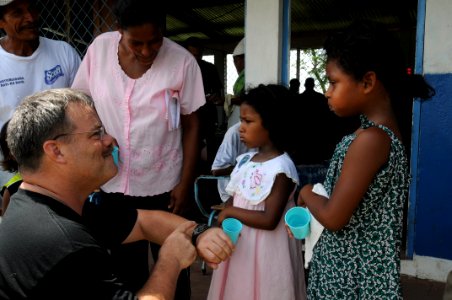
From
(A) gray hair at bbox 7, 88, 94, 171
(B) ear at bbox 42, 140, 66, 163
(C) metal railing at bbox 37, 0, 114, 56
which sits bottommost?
(B) ear at bbox 42, 140, 66, 163

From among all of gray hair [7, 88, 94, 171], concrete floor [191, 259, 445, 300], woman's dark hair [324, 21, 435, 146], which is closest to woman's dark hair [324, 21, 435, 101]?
woman's dark hair [324, 21, 435, 146]

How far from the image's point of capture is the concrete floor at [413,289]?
3.17 metres

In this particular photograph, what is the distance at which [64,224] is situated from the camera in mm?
1264

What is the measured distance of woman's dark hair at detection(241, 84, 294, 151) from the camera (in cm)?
231

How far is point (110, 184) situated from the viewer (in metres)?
2.22

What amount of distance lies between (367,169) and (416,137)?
77.7 inches

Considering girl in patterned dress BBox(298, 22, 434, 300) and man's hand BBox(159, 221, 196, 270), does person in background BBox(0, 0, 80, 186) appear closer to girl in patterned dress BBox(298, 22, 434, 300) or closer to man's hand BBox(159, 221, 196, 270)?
man's hand BBox(159, 221, 196, 270)

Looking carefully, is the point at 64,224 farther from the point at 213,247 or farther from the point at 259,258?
the point at 259,258

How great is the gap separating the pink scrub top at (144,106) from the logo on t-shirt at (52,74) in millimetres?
338

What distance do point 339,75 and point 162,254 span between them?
86 cm

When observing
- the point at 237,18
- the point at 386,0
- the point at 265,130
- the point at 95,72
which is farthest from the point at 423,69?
the point at 237,18

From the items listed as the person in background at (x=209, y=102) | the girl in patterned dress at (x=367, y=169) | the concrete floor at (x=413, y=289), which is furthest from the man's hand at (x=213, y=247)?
the person in background at (x=209, y=102)

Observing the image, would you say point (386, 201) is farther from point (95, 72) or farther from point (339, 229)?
point (95, 72)

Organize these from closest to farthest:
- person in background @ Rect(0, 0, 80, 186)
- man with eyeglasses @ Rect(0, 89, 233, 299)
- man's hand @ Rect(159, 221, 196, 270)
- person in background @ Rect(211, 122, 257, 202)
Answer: man with eyeglasses @ Rect(0, 89, 233, 299), man's hand @ Rect(159, 221, 196, 270), person in background @ Rect(0, 0, 80, 186), person in background @ Rect(211, 122, 257, 202)
